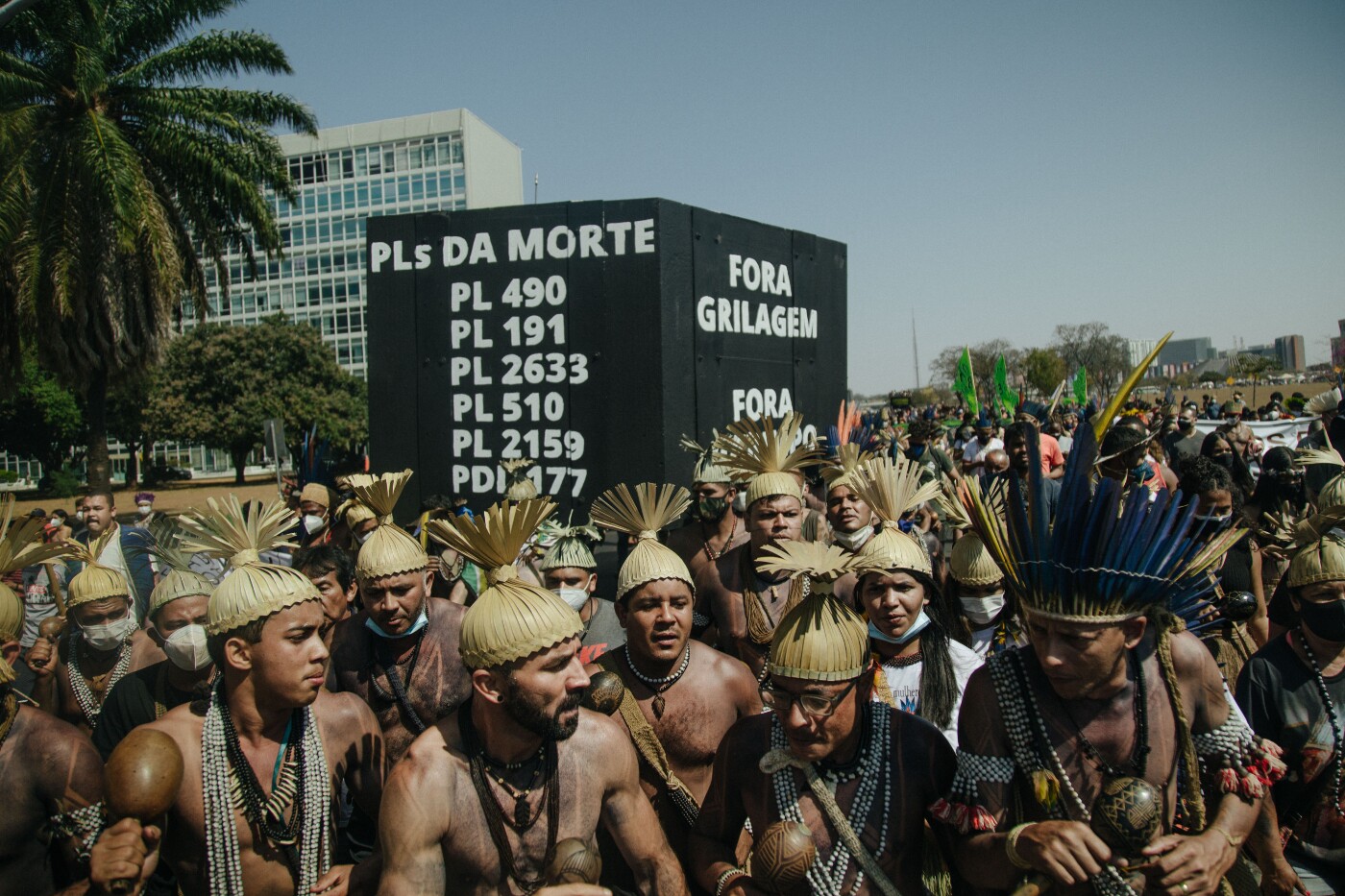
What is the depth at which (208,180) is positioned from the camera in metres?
20.8

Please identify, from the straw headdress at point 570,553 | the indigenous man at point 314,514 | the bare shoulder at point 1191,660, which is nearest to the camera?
the bare shoulder at point 1191,660

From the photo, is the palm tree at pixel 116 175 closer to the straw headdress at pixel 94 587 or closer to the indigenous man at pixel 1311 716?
the straw headdress at pixel 94 587

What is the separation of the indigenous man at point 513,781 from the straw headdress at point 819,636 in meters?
0.64

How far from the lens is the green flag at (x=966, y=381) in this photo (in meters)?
11.8

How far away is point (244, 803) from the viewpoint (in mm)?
3170

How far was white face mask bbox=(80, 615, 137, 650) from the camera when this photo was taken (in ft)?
15.4

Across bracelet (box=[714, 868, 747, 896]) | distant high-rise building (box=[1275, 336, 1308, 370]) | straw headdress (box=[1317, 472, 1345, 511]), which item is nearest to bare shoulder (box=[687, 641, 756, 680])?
bracelet (box=[714, 868, 747, 896])

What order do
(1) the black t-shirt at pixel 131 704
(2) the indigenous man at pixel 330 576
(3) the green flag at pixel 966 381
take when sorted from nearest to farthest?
(1) the black t-shirt at pixel 131 704, (2) the indigenous man at pixel 330 576, (3) the green flag at pixel 966 381

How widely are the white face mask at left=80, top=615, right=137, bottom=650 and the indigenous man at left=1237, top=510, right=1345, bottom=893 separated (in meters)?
5.04

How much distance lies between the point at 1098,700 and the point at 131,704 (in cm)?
360

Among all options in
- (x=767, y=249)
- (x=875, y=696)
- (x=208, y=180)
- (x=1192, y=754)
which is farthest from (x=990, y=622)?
(x=208, y=180)

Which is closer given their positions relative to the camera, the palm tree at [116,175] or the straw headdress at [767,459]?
the straw headdress at [767,459]

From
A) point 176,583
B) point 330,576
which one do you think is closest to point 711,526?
point 330,576

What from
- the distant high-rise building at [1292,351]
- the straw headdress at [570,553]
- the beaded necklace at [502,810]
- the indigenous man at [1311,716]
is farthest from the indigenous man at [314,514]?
the distant high-rise building at [1292,351]
